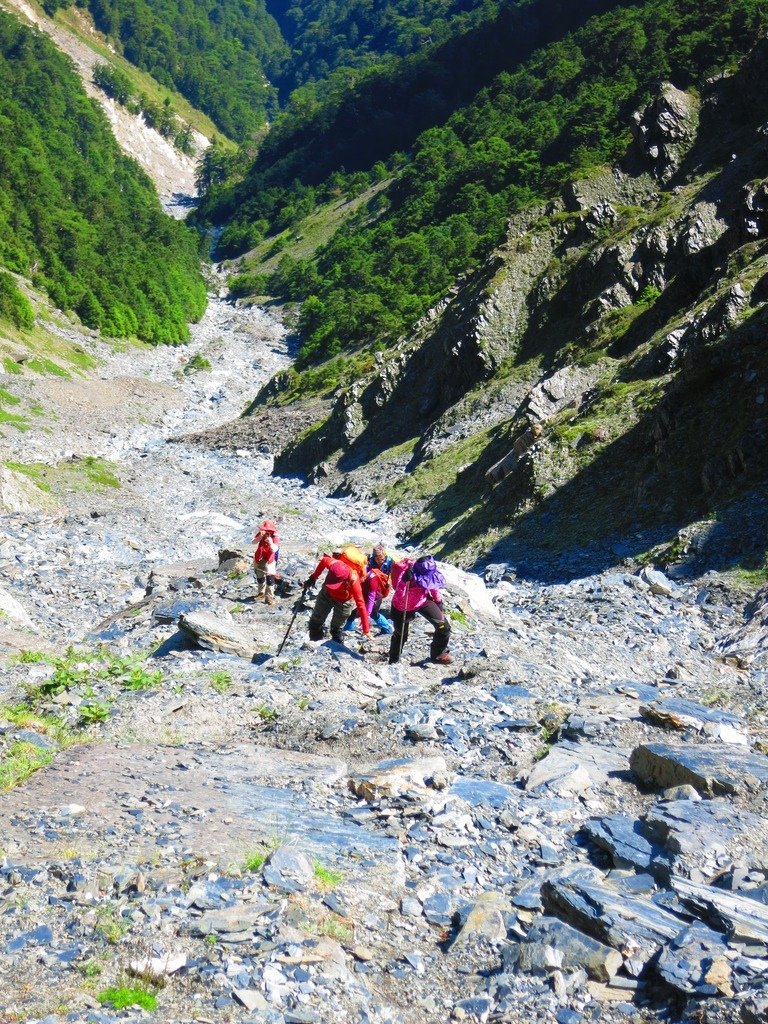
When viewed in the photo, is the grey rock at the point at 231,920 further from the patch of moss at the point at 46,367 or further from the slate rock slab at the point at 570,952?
the patch of moss at the point at 46,367

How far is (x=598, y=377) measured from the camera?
30.5 metres

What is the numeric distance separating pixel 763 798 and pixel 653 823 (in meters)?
1.43

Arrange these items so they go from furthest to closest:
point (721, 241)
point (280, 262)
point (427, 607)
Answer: point (280, 262)
point (721, 241)
point (427, 607)

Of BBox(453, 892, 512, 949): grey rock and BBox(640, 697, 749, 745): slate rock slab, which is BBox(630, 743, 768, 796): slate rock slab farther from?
BBox(453, 892, 512, 949): grey rock

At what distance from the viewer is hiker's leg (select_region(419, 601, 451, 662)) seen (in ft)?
42.8

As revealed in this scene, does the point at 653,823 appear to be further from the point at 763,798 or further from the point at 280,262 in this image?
the point at 280,262

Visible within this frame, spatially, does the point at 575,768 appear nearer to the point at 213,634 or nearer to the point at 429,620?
the point at 429,620

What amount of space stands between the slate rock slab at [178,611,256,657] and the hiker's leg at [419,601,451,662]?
9.88 feet

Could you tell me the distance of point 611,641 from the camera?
1561 cm

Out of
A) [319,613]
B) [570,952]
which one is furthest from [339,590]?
[570,952]

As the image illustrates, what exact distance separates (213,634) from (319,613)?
1.77 m

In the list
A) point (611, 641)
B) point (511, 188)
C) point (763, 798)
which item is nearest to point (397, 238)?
point (511, 188)

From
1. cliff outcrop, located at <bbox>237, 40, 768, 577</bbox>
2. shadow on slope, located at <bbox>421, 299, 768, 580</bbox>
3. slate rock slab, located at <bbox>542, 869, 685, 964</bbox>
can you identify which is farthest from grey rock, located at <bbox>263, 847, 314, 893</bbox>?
cliff outcrop, located at <bbox>237, 40, 768, 577</bbox>

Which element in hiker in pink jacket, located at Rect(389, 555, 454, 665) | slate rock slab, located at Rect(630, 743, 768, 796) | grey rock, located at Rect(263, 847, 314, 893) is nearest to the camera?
grey rock, located at Rect(263, 847, 314, 893)
